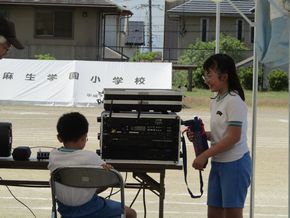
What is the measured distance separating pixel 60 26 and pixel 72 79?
16142 millimetres

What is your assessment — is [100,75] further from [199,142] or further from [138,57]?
[199,142]

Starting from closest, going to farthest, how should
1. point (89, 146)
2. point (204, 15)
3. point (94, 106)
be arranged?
point (89, 146) < point (94, 106) < point (204, 15)

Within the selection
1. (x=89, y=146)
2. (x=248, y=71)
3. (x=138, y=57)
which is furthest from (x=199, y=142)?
(x=138, y=57)

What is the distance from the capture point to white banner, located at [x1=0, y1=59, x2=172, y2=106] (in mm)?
24031

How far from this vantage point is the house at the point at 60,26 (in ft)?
128

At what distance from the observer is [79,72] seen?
24.2m

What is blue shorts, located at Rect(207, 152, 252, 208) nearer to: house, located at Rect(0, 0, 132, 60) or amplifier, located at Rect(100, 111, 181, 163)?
amplifier, located at Rect(100, 111, 181, 163)

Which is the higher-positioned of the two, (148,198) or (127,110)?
(127,110)

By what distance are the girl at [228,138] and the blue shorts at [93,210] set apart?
28.2 inches

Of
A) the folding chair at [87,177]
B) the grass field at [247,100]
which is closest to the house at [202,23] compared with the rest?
the grass field at [247,100]

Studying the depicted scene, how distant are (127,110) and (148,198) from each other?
3667mm

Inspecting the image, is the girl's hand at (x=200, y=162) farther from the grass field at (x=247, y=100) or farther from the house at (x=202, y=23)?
the house at (x=202, y=23)

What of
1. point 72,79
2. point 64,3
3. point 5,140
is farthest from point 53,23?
point 5,140

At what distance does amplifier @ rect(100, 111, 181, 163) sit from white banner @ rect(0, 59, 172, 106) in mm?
18655
